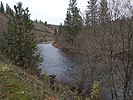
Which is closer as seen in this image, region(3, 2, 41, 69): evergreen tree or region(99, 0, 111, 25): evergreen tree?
region(99, 0, 111, 25): evergreen tree

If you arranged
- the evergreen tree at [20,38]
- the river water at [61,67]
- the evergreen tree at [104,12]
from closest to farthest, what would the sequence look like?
the evergreen tree at [104,12] < the evergreen tree at [20,38] < the river water at [61,67]

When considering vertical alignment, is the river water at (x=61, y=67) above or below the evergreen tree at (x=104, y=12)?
below

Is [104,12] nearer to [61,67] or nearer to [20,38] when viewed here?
[20,38]

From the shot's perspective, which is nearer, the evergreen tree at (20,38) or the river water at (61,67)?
the evergreen tree at (20,38)

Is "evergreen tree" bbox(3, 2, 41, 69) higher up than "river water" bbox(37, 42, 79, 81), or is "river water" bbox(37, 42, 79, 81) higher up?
"evergreen tree" bbox(3, 2, 41, 69)

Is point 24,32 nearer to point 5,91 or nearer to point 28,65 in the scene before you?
point 28,65

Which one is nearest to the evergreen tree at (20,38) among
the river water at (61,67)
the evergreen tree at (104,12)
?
the river water at (61,67)

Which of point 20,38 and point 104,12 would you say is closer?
point 104,12

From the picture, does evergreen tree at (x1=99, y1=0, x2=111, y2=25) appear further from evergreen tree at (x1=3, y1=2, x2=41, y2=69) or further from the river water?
evergreen tree at (x1=3, y1=2, x2=41, y2=69)

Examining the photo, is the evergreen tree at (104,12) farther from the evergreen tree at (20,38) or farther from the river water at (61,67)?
the evergreen tree at (20,38)

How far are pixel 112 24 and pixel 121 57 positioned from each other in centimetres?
203

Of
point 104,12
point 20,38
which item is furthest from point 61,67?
point 104,12

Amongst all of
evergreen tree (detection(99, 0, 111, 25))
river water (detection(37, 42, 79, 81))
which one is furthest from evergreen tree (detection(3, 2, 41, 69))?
evergreen tree (detection(99, 0, 111, 25))

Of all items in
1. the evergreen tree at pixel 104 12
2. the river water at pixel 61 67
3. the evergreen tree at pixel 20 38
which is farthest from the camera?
the river water at pixel 61 67
